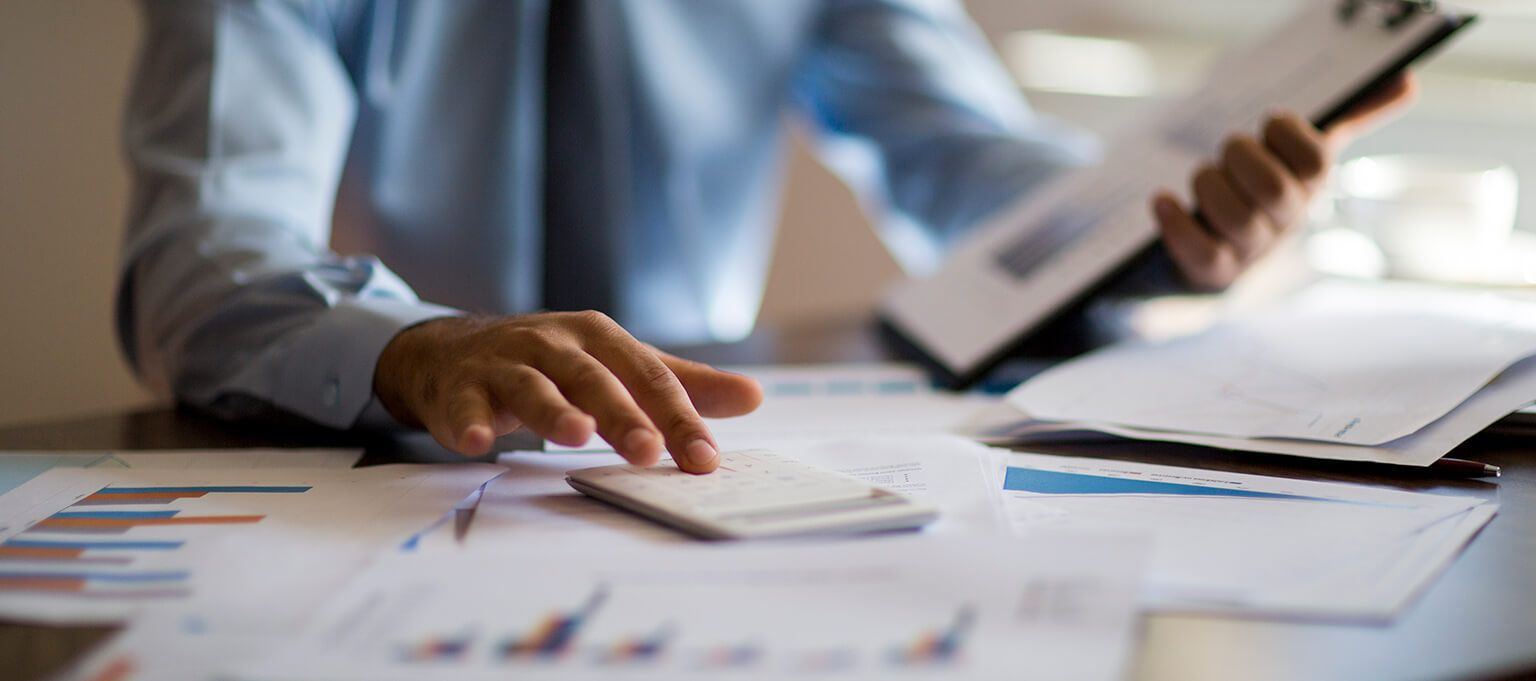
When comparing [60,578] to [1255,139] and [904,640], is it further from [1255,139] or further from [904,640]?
[1255,139]

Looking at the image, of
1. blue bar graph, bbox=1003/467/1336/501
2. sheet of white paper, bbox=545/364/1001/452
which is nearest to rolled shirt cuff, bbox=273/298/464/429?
sheet of white paper, bbox=545/364/1001/452

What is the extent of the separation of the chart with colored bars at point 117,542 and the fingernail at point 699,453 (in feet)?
0.53

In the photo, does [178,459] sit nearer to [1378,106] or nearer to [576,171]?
[576,171]

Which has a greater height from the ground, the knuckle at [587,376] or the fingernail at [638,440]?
the knuckle at [587,376]

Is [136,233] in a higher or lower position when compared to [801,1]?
lower

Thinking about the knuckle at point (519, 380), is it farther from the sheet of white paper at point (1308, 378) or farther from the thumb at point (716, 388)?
the sheet of white paper at point (1308, 378)

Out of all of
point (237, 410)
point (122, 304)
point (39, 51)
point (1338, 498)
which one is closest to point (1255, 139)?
point (1338, 498)

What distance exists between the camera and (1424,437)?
499 millimetres

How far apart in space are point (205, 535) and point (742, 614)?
0.69 ft

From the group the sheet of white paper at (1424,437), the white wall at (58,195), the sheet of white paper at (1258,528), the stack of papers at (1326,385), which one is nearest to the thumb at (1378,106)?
the stack of papers at (1326,385)

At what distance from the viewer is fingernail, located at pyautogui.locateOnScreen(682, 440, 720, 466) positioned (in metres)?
0.44

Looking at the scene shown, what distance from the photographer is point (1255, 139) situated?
79 centimetres

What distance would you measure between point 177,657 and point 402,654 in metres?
0.06

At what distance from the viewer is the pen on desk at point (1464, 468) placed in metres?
0.48
